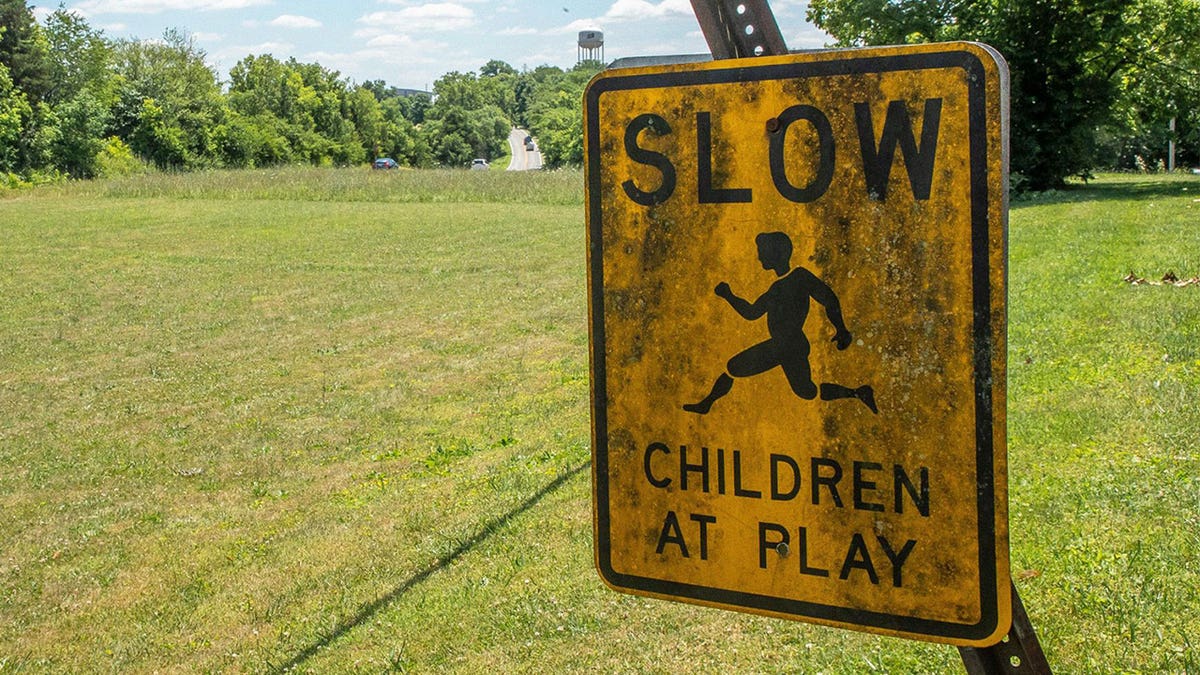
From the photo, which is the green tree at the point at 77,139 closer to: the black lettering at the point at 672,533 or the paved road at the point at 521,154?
the paved road at the point at 521,154

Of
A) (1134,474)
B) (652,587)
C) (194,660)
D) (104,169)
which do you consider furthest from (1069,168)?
(104,169)

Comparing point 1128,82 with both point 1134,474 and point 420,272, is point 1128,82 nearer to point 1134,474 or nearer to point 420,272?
point 420,272

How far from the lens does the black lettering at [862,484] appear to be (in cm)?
163

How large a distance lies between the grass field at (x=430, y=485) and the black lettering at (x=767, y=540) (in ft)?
8.01

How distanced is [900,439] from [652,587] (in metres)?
0.49

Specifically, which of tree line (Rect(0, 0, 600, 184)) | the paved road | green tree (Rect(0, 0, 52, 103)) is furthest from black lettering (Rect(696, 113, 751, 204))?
the paved road

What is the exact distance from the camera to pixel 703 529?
1.78m

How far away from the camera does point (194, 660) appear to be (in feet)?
16.5

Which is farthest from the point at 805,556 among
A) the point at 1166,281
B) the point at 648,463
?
the point at 1166,281

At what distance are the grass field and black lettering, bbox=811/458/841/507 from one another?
2.51m

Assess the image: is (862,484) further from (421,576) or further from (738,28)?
(421,576)

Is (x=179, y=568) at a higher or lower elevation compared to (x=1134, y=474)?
lower

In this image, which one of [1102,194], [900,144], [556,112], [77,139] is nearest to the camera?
[900,144]

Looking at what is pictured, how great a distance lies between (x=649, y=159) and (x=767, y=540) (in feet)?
2.01
